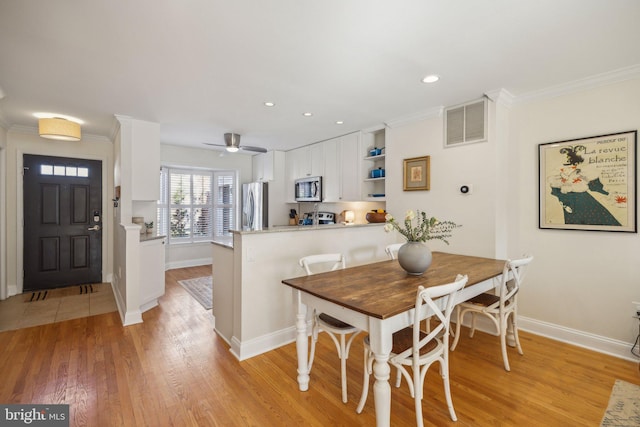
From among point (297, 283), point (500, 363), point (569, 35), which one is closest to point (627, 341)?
point (500, 363)

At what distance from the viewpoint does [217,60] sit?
2391mm

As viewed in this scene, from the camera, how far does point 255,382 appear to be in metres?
2.27

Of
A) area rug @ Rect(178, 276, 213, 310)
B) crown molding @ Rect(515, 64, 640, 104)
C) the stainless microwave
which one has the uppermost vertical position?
crown molding @ Rect(515, 64, 640, 104)

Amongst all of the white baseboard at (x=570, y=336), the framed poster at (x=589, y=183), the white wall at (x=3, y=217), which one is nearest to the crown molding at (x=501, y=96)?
the framed poster at (x=589, y=183)

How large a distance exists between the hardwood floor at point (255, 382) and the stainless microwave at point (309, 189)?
291 cm

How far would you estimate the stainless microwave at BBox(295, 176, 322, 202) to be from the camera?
5348mm

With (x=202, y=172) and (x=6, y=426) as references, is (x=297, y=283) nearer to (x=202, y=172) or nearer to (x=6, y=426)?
(x=6, y=426)

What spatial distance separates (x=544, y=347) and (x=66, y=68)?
16.3ft

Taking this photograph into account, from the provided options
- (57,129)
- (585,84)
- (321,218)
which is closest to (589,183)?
(585,84)

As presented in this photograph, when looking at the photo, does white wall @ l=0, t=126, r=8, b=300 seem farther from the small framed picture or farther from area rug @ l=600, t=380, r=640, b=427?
area rug @ l=600, t=380, r=640, b=427

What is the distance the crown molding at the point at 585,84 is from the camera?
2561 mm

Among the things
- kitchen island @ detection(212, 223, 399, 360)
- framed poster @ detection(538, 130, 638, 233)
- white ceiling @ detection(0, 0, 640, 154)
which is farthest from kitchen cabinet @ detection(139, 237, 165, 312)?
framed poster @ detection(538, 130, 638, 233)

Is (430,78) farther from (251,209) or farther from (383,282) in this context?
(251,209)

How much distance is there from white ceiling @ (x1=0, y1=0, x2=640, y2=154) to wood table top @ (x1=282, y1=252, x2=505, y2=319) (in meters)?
1.72
